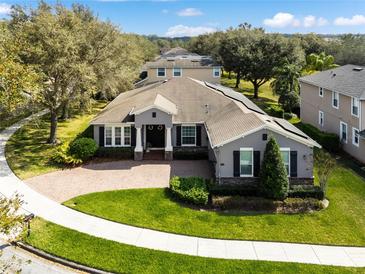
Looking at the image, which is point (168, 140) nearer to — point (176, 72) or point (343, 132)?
point (343, 132)

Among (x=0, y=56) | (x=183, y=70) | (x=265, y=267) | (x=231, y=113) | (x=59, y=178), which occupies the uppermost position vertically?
(x=183, y=70)

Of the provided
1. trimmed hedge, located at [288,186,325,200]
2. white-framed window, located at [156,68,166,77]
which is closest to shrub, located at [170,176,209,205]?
trimmed hedge, located at [288,186,325,200]

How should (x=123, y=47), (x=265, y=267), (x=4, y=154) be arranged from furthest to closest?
(x=123, y=47) < (x=4, y=154) < (x=265, y=267)

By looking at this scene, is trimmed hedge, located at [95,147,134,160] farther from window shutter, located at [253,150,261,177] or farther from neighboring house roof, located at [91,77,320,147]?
window shutter, located at [253,150,261,177]

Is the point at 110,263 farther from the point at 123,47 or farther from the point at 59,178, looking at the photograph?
the point at 123,47

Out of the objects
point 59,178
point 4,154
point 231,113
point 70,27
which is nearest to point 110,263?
point 59,178

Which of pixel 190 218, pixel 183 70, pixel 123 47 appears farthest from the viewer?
pixel 183 70

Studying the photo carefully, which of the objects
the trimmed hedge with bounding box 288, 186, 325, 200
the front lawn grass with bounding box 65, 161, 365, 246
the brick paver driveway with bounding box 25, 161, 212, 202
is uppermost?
the brick paver driveway with bounding box 25, 161, 212, 202

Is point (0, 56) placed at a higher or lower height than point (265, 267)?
higher

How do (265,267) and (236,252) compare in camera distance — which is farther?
(236,252)
